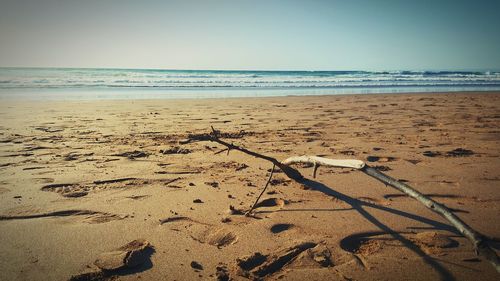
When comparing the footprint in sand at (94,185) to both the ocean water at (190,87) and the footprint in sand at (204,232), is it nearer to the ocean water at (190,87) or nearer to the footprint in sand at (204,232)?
the footprint in sand at (204,232)

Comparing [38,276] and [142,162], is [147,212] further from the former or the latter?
[142,162]

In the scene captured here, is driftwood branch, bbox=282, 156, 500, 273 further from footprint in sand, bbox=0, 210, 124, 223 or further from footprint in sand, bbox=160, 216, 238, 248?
footprint in sand, bbox=0, 210, 124, 223

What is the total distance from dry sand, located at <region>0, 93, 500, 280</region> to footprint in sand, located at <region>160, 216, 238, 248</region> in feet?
0.05

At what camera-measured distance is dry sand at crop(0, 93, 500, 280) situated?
1.89m

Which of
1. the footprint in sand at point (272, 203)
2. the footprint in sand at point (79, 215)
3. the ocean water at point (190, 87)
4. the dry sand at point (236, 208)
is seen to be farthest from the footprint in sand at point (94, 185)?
the ocean water at point (190, 87)

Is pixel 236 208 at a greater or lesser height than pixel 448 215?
lesser

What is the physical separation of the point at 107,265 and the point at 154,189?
1257 mm

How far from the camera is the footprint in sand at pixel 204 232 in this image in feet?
7.11

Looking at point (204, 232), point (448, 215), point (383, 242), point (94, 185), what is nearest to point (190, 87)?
point (94, 185)

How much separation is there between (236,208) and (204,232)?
0.47 metres

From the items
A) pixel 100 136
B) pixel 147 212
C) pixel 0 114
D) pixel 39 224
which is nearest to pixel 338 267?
pixel 147 212

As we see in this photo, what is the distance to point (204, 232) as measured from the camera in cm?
229

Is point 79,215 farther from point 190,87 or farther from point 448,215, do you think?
point 190,87

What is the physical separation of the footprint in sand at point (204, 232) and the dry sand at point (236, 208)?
0.05 ft
